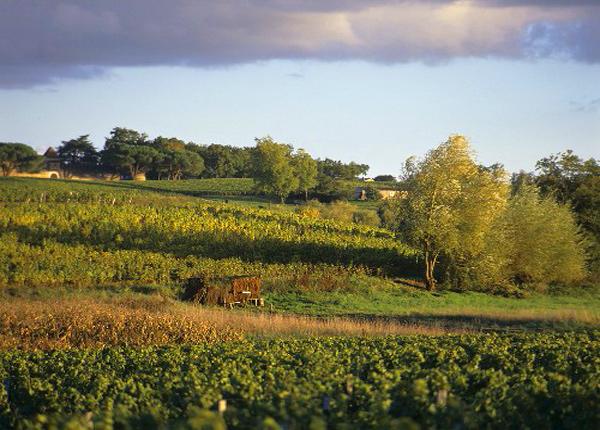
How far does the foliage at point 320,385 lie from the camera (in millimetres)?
9797

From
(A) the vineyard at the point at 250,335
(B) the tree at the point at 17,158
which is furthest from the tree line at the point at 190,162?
(A) the vineyard at the point at 250,335

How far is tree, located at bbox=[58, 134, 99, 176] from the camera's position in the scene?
129000 mm

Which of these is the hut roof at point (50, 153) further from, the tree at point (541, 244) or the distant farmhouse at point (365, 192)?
the tree at point (541, 244)

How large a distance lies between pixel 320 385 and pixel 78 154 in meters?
125

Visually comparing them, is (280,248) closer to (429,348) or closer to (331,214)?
(331,214)

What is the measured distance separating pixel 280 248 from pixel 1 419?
4082cm

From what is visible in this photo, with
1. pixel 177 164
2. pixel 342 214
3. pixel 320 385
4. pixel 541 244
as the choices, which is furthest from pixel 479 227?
pixel 177 164

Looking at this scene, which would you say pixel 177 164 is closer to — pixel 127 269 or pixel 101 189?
pixel 101 189

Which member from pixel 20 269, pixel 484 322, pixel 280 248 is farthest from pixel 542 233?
pixel 20 269

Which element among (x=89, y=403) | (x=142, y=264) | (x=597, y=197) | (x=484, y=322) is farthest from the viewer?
(x=597, y=197)

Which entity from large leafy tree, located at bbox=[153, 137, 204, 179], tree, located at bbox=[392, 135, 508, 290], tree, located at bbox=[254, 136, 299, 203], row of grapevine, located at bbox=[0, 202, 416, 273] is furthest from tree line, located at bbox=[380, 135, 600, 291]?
large leafy tree, located at bbox=[153, 137, 204, 179]

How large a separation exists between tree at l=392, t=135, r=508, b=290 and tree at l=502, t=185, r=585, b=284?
3.77m

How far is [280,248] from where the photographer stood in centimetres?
5372

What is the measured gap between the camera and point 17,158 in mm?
110938
